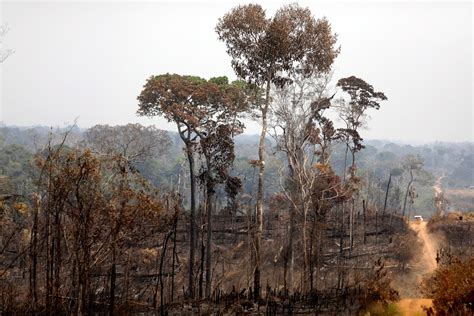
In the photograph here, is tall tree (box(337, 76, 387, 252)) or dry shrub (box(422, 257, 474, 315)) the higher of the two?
tall tree (box(337, 76, 387, 252))

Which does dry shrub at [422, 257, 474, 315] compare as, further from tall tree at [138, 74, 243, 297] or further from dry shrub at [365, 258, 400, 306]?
tall tree at [138, 74, 243, 297]

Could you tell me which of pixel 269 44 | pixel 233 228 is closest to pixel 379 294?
pixel 269 44

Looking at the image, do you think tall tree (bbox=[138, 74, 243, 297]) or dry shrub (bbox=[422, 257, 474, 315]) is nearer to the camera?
dry shrub (bbox=[422, 257, 474, 315])

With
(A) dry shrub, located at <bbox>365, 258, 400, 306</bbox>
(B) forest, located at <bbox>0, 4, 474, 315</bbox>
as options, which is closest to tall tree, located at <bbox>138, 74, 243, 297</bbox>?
(B) forest, located at <bbox>0, 4, 474, 315</bbox>

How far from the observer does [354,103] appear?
28953 millimetres

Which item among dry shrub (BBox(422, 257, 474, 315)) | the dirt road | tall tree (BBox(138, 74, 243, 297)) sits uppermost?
tall tree (BBox(138, 74, 243, 297))

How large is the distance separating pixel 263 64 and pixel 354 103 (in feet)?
41.0

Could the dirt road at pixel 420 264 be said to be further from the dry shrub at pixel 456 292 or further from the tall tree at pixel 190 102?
the tall tree at pixel 190 102

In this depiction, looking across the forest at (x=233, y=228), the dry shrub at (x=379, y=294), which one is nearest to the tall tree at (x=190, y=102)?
the forest at (x=233, y=228)

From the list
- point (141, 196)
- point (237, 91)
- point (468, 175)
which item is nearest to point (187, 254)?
point (237, 91)

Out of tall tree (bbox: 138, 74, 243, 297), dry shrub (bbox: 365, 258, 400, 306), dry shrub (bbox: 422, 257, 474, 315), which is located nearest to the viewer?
dry shrub (bbox: 422, 257, 474, 315)

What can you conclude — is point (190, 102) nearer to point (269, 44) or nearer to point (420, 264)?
point (269, 44)

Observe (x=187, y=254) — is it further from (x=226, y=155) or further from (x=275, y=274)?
(x=226, y=155)

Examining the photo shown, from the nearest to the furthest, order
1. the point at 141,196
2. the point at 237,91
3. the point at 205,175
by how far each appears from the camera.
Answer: the point at 141,196
the point at 205,175
the point at 237,91
